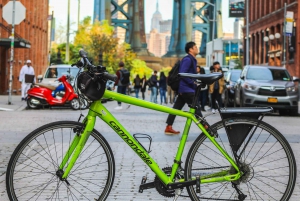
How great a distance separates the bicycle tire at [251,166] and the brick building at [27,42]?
94.9 feet

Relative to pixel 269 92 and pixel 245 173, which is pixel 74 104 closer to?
pixel 269 92

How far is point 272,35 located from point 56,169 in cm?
5314

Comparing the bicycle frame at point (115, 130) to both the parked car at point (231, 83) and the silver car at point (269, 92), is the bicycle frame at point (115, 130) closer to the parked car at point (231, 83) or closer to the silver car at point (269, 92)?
the silver car at point (269, 92)

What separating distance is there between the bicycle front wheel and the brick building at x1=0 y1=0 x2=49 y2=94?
28738 mm

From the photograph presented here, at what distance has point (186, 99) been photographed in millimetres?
14594

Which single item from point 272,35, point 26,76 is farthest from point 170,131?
point 272,35

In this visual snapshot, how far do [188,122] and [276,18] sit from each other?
57.5m

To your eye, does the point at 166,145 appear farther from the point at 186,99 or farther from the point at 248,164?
the point at 248,164

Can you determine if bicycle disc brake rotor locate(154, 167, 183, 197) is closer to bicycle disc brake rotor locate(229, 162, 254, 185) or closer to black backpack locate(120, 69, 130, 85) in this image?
Result: bicycle disc brake rotor locate(229, 162, 254, 185)

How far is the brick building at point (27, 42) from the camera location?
3887 centimetres

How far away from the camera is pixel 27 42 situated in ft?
119

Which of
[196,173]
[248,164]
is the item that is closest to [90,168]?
[196,173]

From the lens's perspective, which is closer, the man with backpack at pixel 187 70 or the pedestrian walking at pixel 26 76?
the man with backpack at pixel 187 70

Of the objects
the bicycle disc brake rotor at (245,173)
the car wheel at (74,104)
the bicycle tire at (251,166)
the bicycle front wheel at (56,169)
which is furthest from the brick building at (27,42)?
the bicycle disc brake rotor at (245,173)
